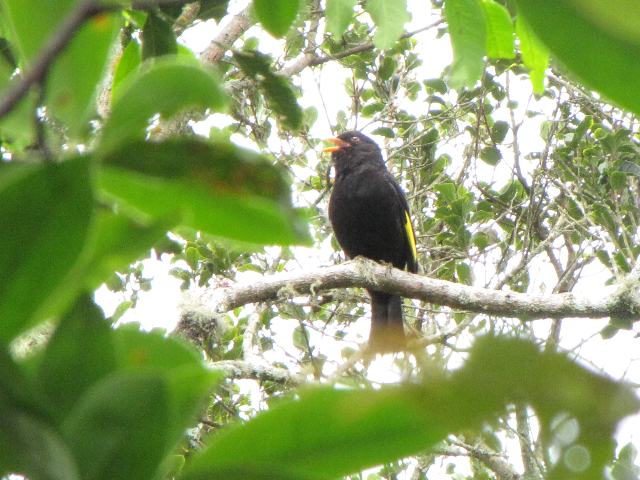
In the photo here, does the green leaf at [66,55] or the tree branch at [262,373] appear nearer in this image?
the green leaf at [66,55]

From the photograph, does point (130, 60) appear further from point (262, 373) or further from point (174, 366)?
point (262, 373)

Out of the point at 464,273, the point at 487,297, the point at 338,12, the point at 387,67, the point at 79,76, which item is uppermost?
the point at 387,67

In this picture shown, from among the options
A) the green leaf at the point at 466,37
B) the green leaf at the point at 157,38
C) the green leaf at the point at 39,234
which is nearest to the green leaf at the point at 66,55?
the green leaf at the point at 39,234

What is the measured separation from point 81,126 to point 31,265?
12 cm

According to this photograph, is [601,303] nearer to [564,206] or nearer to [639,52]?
[564,206]

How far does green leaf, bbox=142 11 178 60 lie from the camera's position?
81 centimetres

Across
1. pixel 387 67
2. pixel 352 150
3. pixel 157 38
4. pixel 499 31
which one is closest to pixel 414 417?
pixel 157 38

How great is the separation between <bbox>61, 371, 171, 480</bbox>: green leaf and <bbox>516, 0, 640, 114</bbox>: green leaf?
233 millimetres

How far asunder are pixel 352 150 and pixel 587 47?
5848 mm

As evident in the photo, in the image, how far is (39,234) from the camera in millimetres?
347

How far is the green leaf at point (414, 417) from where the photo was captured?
0.25 m

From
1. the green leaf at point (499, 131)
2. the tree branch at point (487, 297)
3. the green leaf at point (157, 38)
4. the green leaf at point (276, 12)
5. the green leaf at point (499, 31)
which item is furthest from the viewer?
the green leaf at point (499, 131)

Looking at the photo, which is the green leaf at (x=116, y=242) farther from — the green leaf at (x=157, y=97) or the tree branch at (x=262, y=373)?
the tree branch at (x=262, y=373)

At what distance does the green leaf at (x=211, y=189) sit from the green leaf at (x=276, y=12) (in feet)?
0.78
